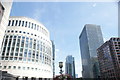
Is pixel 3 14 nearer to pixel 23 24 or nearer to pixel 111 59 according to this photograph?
pixel 23 24

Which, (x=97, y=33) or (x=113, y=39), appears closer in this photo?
(x=113, y=39)

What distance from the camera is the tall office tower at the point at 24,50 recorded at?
5616cm

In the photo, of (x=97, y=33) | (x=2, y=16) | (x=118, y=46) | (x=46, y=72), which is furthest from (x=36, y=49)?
(x=97, y=33)

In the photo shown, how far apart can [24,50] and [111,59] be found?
71787 millimetres

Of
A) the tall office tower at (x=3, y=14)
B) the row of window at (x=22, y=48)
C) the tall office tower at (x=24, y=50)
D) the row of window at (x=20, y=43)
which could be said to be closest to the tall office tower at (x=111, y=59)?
the tall office tower at (x=24, y=50)

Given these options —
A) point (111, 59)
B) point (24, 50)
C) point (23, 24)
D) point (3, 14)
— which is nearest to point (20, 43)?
point (24, 50)

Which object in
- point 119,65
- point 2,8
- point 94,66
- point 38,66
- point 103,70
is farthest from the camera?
point 94,66

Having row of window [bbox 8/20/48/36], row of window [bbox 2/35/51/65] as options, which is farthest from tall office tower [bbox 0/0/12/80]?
row of window [bbox 8/20/48/36]

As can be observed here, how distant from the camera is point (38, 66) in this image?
206 ft

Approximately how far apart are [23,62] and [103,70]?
80234 millimetres

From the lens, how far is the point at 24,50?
60.9 meters

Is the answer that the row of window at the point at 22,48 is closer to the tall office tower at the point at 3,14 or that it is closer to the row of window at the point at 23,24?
the row of window at the point at 23,24

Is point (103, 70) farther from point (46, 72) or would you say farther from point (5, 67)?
point (5, 67)

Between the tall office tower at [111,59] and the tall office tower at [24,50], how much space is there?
5375cm
